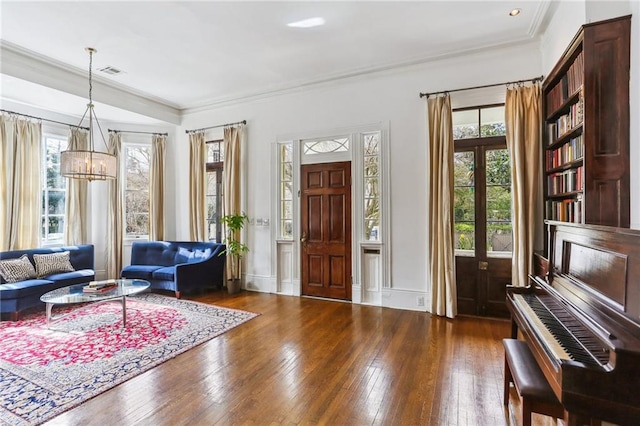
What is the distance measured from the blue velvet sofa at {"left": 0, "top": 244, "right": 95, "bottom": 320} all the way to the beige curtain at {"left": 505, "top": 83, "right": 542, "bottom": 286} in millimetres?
6047

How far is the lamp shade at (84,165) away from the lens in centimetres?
383

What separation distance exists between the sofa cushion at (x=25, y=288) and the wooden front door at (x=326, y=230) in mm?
3582

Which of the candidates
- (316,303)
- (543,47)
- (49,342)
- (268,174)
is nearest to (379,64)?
(543,47)

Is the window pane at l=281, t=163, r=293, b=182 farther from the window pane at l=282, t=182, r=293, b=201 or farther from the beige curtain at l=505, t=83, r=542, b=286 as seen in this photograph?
the beige curtain at l=505, t=83, r=542, b=286

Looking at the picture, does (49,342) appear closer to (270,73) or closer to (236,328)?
(236,328)

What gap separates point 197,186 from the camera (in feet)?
20.3

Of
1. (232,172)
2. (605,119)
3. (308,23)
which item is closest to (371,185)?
(308,23)

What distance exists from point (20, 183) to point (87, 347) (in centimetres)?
359

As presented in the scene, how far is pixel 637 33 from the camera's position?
96.9 inches

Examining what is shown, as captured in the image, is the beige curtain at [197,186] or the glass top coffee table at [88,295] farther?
the beige curtain at [197,186]

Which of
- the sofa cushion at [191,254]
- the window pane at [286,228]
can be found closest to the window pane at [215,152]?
the sofa cushion at [191,254]

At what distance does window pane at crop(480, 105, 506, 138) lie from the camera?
4203mm

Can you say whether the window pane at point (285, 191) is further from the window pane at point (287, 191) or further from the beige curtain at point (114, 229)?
the beige curtain at point (114, 229)

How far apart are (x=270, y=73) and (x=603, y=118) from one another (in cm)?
405
